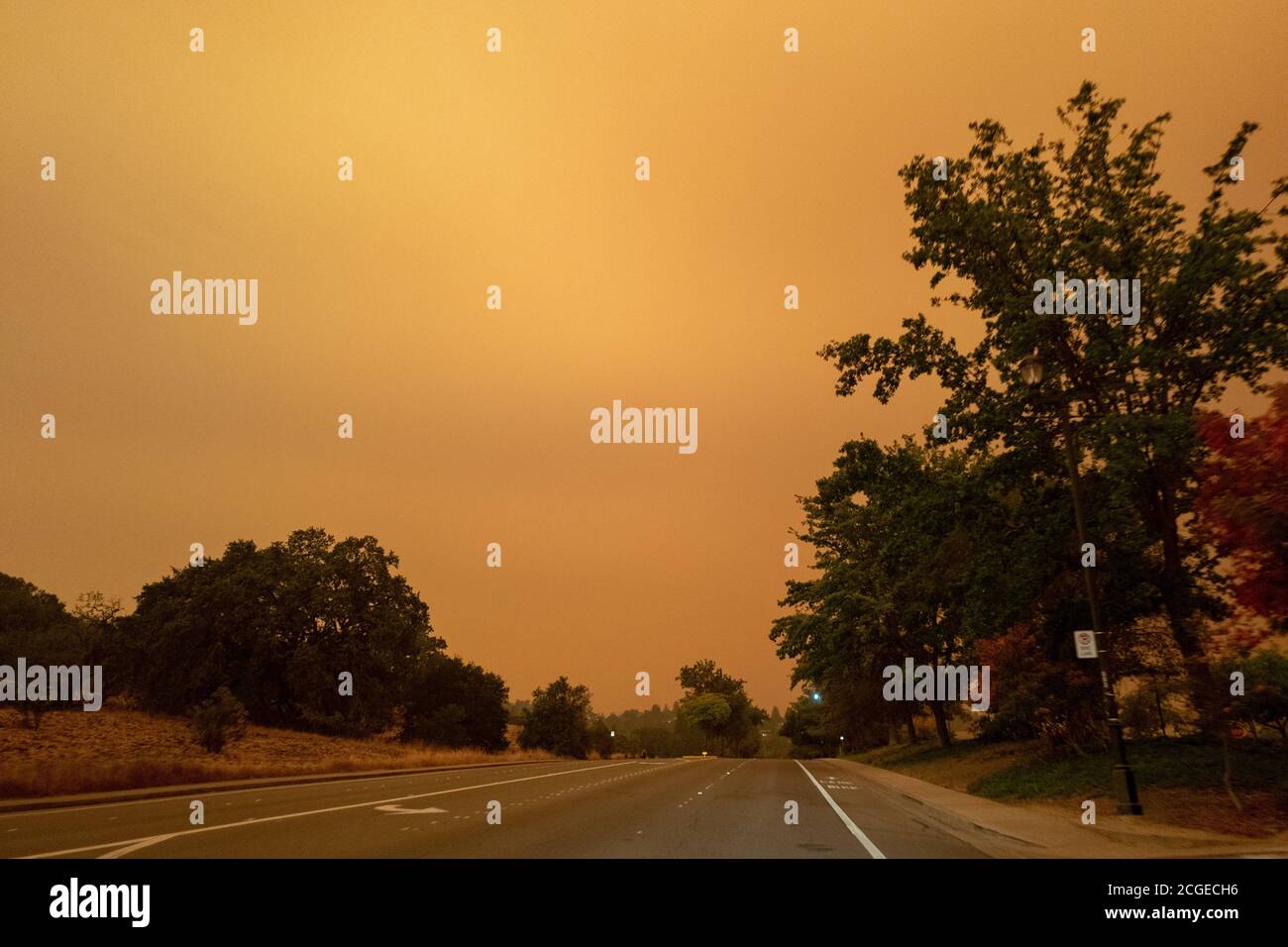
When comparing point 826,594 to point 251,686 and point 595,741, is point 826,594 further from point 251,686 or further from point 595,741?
point 595,741

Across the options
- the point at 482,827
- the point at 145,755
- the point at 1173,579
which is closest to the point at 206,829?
the point at 482,827

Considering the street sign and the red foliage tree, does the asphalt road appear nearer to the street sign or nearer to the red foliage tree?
the street sign

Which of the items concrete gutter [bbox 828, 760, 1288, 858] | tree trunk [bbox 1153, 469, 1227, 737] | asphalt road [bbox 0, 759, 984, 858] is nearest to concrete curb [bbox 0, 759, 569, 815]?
asphalt road [bbox 0, 759, 984, 858]

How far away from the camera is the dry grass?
20.4 meters

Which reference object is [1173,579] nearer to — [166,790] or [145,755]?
[166,790]

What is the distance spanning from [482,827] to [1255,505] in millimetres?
13910

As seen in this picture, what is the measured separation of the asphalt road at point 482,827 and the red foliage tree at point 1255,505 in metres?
6.90

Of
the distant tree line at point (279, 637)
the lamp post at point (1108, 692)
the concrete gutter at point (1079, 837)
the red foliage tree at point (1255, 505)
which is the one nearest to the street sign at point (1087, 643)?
the lamp post at point (1108, 692)

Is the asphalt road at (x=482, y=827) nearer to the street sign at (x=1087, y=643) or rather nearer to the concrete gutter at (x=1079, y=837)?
the concrete gutter at (x=1079, y=837)

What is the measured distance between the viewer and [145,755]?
3184cm

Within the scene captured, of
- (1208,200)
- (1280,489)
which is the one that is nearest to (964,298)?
(1208,200)

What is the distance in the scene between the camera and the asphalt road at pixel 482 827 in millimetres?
10773

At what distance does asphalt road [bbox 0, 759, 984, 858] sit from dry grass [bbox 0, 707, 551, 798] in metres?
A: 2.75
